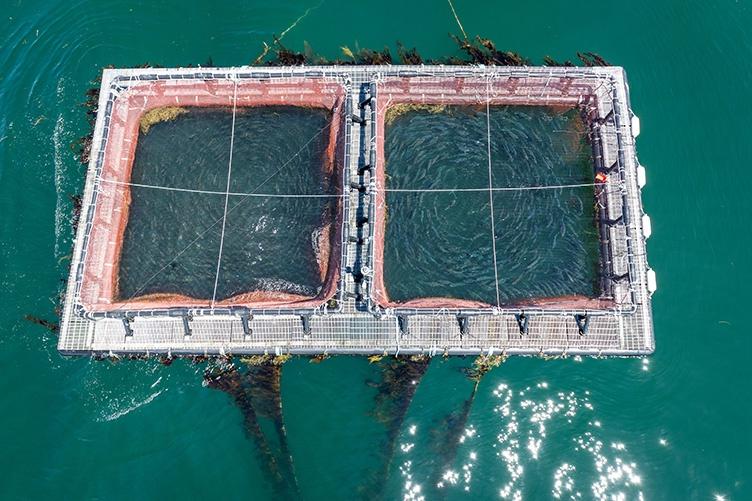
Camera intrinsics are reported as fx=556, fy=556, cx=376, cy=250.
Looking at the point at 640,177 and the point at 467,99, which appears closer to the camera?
the point at 640,177

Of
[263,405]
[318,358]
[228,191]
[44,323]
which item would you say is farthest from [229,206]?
[44,323]

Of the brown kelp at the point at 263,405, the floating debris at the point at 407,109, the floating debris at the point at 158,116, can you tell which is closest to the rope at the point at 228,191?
the floating debris at the point at 158,116

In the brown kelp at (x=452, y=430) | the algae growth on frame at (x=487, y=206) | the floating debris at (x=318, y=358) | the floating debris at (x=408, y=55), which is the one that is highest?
the floating debris at (x=408, y=55)

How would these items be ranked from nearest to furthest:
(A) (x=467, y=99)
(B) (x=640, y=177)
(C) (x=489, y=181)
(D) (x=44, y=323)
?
1. (B) (x=640, y=177)
2. (D) (x=44, y=323)
3. (C) (x=489, y=181)
4. (A) (x=467, y=99)

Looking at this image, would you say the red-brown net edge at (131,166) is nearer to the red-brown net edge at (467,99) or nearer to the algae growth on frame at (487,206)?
the red-brown net edge at (467,99)

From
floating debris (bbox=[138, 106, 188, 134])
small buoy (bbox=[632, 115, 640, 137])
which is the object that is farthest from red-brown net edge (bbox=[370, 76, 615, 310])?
floating debris (bbox=[138, 106, 188, 134])

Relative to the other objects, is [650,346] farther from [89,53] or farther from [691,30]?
[89,53]

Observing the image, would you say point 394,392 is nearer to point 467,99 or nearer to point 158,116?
point 467,99
